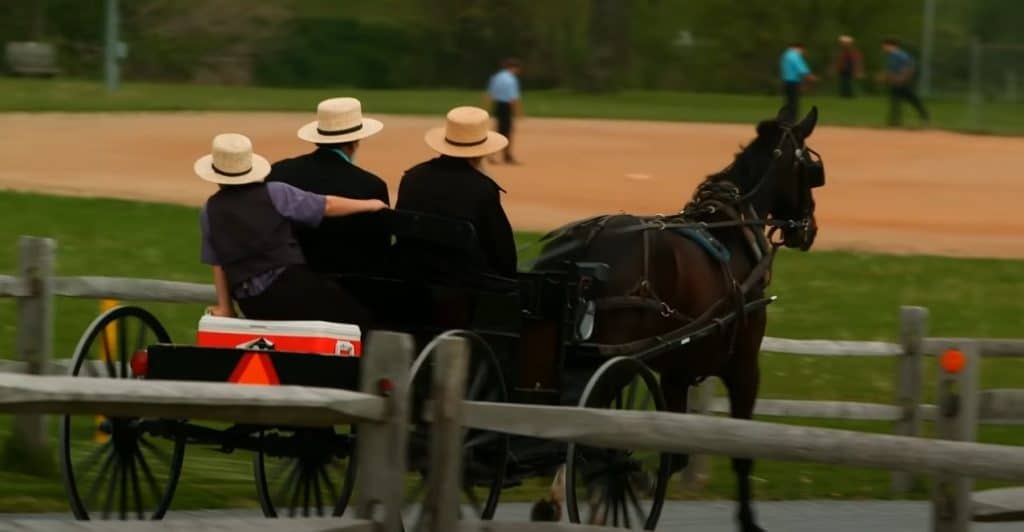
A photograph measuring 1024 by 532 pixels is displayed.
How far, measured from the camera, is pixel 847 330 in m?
19.6

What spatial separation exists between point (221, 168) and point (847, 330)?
11.2m

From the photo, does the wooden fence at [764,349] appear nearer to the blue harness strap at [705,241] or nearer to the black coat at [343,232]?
the blue harness strap at [705,241]

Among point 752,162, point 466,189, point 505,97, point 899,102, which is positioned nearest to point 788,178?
point 752,162

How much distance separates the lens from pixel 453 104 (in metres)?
52.3

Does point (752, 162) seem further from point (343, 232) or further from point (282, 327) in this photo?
point (282, 327)

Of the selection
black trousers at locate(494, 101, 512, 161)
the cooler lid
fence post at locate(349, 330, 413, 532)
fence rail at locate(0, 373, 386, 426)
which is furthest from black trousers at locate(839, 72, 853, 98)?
fence rail at locate(0, 373, 386, 426)

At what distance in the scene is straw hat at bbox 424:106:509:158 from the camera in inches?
397

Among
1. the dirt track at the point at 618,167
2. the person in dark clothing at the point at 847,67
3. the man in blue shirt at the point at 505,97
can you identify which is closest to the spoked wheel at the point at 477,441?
the dirt track at the point at 618,167

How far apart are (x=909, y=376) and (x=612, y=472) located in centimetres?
449

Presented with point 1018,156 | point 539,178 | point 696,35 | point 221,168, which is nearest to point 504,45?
point 696,35

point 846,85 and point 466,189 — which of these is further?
point 846,85

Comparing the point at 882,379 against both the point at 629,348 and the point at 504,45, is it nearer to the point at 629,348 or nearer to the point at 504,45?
the point at 629,348

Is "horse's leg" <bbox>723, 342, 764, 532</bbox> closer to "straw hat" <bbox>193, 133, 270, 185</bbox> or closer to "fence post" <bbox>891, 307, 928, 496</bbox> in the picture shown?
"fence post" <bbox>891, 307, 928, 496</bbox>

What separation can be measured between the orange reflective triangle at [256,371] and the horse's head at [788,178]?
438cm
